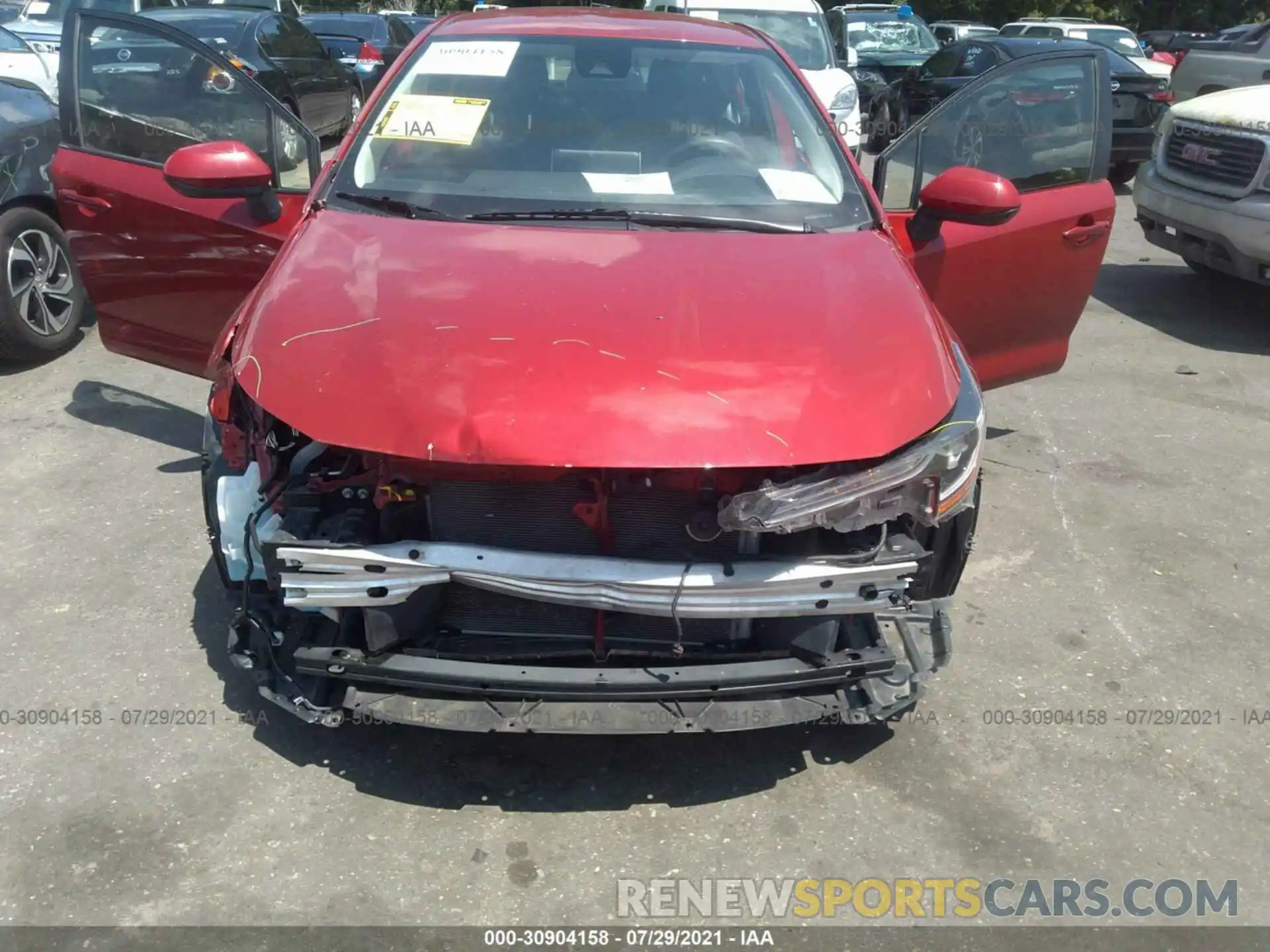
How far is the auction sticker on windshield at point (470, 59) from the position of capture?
3.98 m

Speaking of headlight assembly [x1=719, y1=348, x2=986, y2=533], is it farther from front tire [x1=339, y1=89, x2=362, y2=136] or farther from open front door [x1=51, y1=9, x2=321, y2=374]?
front tire [x1=339, y1=89, x2=362, y2=136]

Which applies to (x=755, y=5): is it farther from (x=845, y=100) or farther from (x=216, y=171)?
(x=216, y=171)

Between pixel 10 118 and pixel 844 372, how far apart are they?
203 inches

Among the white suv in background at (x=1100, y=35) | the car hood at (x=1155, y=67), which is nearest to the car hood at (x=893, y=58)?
the white suv in background at (x=1100, y=35)

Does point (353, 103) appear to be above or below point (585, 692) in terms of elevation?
below

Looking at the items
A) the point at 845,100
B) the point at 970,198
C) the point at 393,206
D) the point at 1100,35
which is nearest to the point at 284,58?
the point at 845,100

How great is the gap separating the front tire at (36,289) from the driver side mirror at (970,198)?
4196 millimetres

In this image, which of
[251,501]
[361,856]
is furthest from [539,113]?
[361,856]

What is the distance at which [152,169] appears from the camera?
4363 millimetres

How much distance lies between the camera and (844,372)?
2.81 m

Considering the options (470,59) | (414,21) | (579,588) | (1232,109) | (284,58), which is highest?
(470,59)

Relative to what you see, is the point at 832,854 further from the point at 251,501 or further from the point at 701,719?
the point at 251,501

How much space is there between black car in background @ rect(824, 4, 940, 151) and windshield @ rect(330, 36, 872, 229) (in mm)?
10161

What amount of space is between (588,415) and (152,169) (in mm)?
2696
